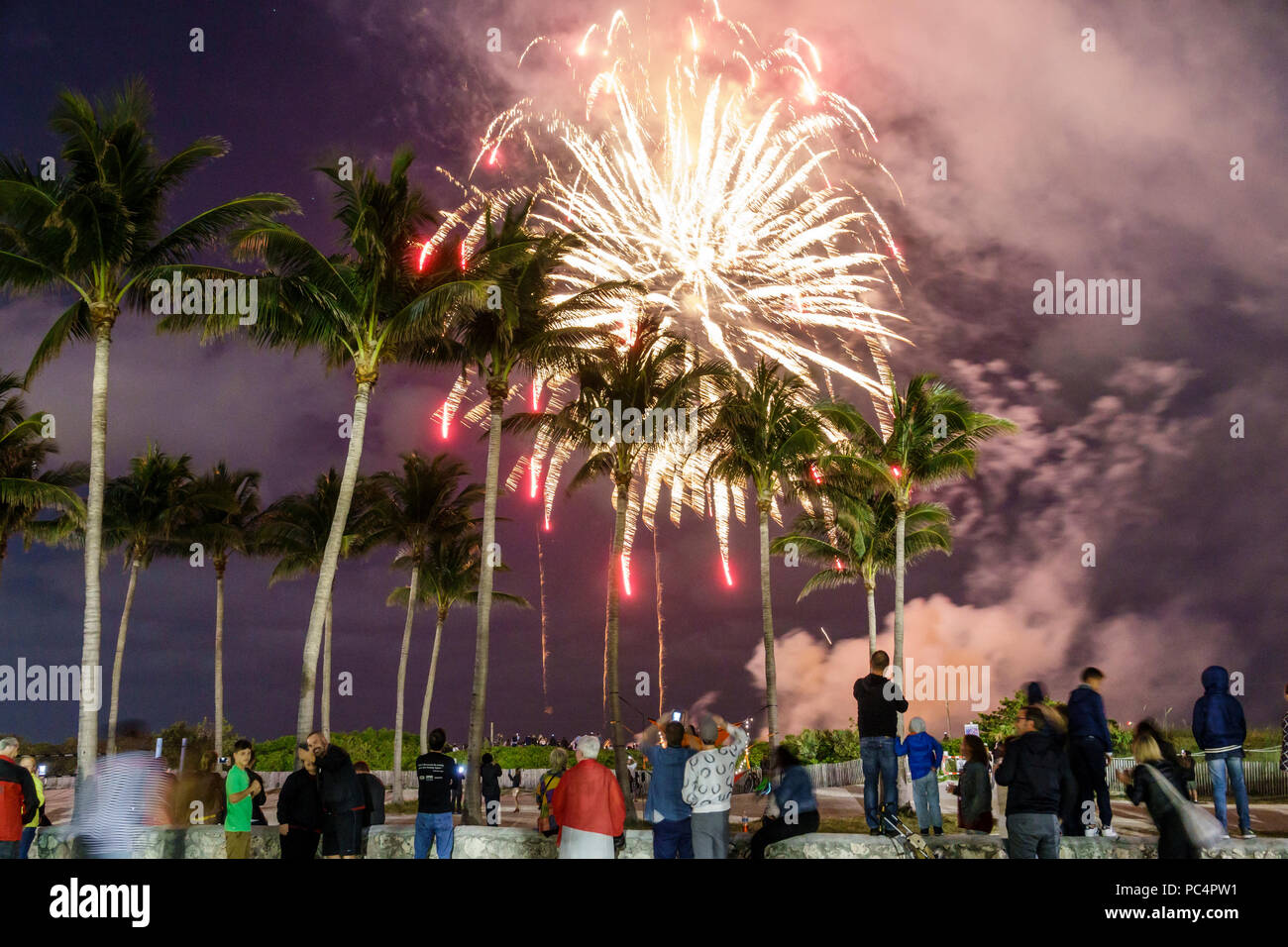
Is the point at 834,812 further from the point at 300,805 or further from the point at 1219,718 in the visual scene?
the point at 300,805

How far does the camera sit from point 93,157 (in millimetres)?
21281

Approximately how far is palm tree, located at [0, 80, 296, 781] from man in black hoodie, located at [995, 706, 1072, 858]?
18.2 meters

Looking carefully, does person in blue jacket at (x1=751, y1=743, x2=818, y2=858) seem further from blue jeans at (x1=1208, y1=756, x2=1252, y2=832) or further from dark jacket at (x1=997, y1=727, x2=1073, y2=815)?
blue jeans at (x1=1208, y1=756, x2=1252, y2=832)

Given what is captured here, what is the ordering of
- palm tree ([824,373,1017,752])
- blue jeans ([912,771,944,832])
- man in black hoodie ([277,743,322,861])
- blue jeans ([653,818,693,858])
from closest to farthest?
blue jeans ([653,818,693,858]) → man in black hoodie ([277,743,322,861]) → blue jeans ([912,771,944,832]) → palm tree ([824,373,1017,752])

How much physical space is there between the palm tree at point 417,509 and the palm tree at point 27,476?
38.4ft

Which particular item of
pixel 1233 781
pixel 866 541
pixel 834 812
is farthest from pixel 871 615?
pixel 1233 781

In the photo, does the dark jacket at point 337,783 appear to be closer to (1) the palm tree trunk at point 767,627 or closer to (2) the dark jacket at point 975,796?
(2) the dark jacket at point 975,796

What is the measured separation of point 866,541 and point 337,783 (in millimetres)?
31060

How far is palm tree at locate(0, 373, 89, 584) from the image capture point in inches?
1194

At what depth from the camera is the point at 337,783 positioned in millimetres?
11742

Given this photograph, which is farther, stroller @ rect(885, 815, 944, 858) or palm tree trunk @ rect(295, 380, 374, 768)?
palm tree trunk @ rect(295, 380, 374, 768)

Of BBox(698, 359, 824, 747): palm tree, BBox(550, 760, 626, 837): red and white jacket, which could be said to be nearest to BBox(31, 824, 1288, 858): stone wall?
BBox(550, 760, 626, 837): red and white jacket
